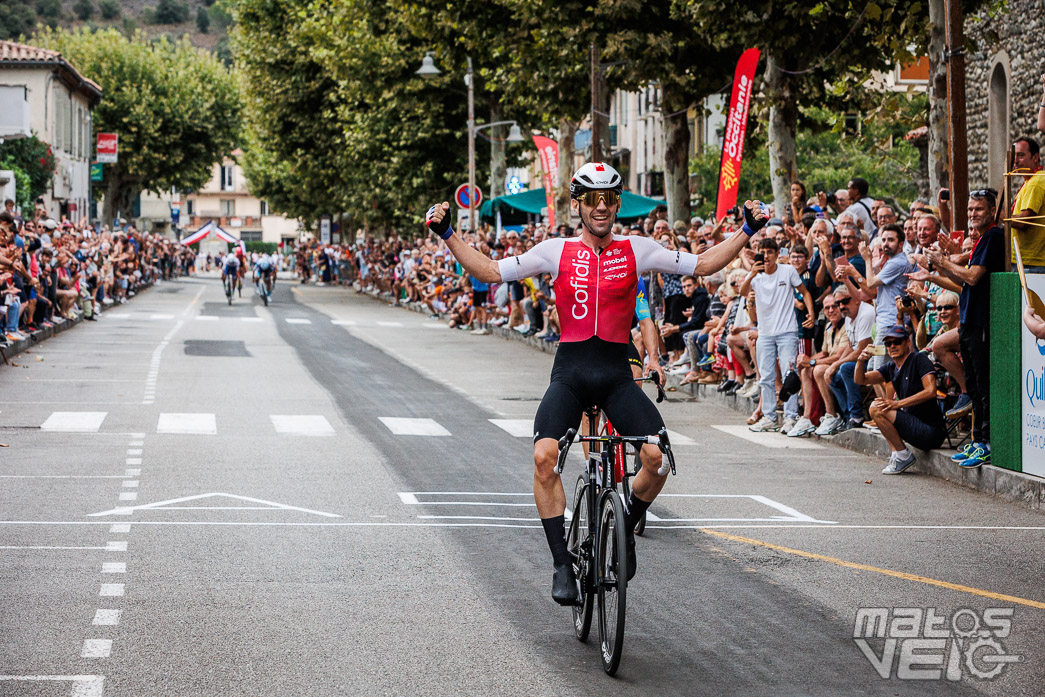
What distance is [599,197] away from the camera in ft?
24.4

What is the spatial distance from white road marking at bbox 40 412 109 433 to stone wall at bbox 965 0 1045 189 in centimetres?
1601

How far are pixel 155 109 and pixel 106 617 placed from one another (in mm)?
84377

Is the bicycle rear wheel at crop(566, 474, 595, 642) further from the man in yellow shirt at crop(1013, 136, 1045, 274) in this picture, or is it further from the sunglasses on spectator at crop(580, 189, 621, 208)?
the man in yellow shirt at crop(1013, 136, 1045, 274)

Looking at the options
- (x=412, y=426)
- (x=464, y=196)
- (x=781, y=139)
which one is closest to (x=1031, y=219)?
(x=412, y=426)

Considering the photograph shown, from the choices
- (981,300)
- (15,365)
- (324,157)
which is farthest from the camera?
(324,157)

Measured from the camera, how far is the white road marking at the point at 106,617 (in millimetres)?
7434

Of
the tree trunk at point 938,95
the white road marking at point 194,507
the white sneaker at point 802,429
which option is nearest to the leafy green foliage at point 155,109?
the tree trunk at point 938,95

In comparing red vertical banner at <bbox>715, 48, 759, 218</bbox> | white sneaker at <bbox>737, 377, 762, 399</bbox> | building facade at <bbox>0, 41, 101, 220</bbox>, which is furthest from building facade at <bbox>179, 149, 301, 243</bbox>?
white sneaker at <bbox>737, 377, 762, 399</bbox>

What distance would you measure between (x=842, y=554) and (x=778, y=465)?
4.73 metres

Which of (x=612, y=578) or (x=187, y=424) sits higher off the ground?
(x=612, y=578)

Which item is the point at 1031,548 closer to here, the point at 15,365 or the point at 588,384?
the point at 588,384

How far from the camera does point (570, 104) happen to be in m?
33.9

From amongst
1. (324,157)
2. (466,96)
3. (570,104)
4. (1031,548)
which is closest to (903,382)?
(1031,548)

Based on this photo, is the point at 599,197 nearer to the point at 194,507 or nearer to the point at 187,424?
the point at 194,507
